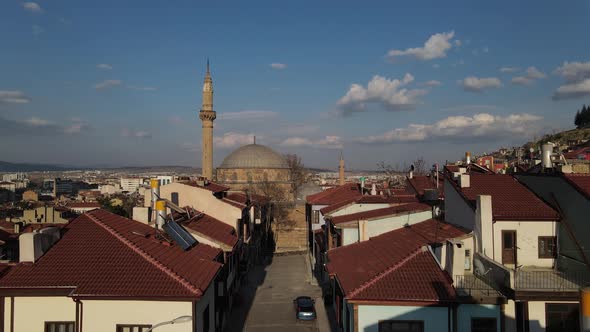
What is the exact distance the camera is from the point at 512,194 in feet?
48.5

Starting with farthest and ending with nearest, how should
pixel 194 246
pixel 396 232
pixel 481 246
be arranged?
pixel 396 232 → pixel 194 246 → pixel 481 246

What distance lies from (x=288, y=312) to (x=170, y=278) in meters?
10.4

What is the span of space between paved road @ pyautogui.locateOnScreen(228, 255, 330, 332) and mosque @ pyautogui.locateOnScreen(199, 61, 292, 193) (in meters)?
26.2

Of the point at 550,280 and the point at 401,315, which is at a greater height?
the point at 550,280

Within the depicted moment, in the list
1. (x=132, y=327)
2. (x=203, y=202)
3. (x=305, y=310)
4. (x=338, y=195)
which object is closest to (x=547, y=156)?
(x=305, y=310)

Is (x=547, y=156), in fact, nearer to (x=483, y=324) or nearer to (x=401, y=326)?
(x=483, y=324)

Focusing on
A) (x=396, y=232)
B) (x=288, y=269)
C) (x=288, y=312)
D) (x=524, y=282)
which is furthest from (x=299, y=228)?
(x=524, y=282)

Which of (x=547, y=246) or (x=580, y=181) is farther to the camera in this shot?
(x=547, y=246)

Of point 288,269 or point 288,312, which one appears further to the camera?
point 288,269

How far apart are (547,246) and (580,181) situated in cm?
199

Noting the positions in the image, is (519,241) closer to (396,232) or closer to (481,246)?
(481,246)

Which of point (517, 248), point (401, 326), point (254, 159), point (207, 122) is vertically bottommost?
point (401, 326)

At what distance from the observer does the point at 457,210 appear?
1573cm

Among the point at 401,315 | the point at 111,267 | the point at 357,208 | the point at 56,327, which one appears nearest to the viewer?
the point at 56,327
